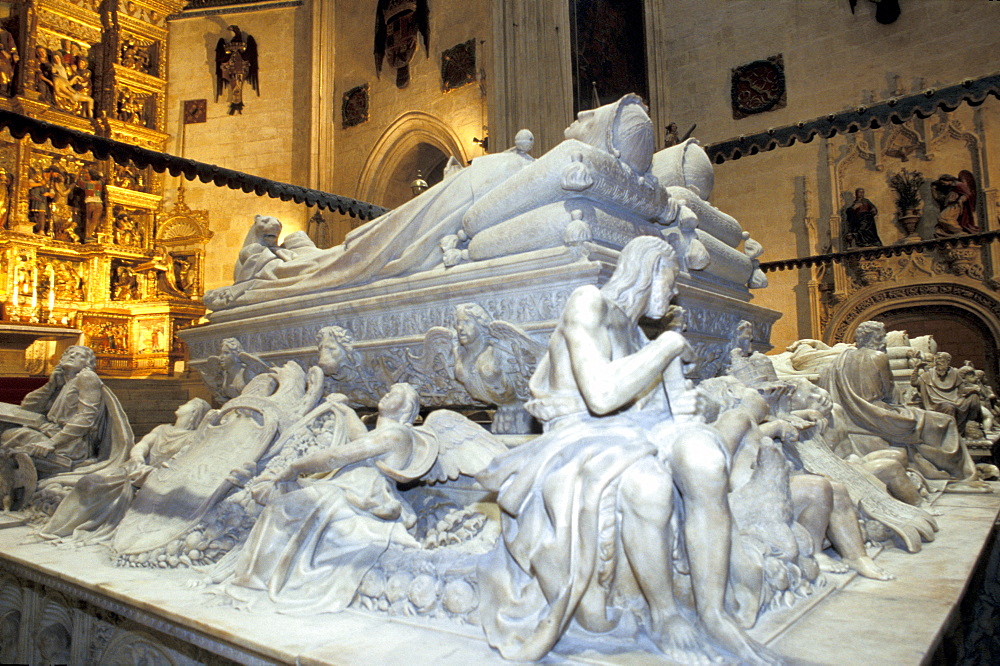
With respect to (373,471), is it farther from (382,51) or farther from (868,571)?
(382,51)

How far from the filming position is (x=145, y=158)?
20.7 ft

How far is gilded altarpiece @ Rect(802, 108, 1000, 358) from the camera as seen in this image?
35.3 ft

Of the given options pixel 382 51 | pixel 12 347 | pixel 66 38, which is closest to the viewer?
pixel 12 347

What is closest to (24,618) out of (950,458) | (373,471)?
(373,471)

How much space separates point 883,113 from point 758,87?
6434 mm

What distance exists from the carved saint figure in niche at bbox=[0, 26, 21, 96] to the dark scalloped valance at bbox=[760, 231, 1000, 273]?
512 inches

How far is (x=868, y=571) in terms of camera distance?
3.02 meters

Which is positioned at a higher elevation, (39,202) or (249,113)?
(249,113)

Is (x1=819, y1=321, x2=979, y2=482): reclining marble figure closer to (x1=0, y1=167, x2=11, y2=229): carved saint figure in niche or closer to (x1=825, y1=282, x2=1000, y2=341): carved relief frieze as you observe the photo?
(x1=825, y1=282, x2=1000, y2=341): carved relief frieze

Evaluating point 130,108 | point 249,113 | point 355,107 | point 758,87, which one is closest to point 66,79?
point 130,108

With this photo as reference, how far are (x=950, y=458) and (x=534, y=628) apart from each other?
4.61 meters

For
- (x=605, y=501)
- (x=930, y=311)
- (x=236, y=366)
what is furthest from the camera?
(x=930, y=311)

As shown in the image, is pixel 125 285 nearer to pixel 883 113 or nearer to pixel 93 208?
pixel 93 208

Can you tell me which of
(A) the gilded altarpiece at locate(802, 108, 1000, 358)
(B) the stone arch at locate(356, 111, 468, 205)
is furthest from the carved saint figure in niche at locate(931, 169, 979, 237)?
(B) the stone arch at locate(356, 111, 468, 205)
